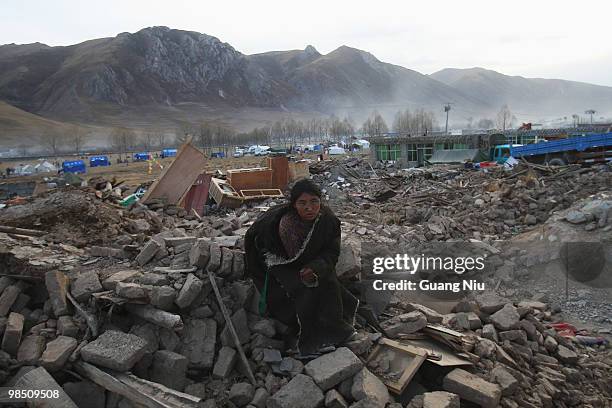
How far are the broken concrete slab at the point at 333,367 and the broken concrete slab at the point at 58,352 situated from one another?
1842 millimetres

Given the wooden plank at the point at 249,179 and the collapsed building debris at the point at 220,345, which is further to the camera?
the wooden plank at the point at 249,179

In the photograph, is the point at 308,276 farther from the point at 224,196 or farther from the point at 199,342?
the point at 224,196

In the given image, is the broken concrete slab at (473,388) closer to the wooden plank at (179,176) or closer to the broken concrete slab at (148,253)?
the broken concrete slab at (148,253)

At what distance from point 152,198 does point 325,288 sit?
6840mm

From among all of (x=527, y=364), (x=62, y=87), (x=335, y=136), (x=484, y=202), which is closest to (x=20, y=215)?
(x=527, y=364)

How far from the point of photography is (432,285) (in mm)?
6793

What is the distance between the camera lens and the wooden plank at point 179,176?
9594 mm

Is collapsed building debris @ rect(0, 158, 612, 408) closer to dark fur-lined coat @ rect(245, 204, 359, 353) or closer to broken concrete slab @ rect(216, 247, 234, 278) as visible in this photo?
broken concrete slab @ rect(216, 247, 234, 278)

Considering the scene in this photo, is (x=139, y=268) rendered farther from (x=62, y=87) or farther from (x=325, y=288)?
(x=62, y=87)

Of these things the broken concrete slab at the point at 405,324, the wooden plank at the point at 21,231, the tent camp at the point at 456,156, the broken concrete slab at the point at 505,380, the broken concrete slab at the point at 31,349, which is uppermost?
the tent camp at the point at 456,156

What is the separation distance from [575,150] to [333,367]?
1958 centimetres

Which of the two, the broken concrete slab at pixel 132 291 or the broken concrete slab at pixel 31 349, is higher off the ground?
the broken concrete slab at pixel 132 291

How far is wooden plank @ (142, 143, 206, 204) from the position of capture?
9.59m

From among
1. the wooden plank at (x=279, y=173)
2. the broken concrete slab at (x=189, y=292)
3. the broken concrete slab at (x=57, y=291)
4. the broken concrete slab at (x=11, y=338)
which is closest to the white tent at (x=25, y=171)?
the wooden plank at (x=279, y=173)
